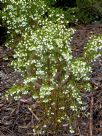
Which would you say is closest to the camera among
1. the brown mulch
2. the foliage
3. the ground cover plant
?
the ground cover plant

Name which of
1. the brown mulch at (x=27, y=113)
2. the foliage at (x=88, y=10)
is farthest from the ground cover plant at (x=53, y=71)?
the foliage at (x=88, y=10)

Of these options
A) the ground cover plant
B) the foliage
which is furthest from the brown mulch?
the foliage

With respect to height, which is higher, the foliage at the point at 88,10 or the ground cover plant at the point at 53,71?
the ground cover plant at the point at 53,71

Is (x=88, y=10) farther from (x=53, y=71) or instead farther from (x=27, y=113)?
(x=53, y=71)

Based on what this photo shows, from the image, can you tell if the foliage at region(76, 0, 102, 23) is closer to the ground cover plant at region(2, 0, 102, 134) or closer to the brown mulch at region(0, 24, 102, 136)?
the brown mulch at region(0, 24, 102, 136)

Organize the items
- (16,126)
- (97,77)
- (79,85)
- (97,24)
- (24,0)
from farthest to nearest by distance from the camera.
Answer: (97,24)
(24,0)
(97,77)
(16,126)
(79,85)

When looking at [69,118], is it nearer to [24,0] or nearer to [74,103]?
[74,103]

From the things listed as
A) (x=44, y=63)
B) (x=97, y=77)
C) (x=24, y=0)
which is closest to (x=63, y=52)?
(x=44, y=63)

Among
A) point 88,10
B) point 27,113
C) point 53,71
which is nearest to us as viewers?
point 53,71

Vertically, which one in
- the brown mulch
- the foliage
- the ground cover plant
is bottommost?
the foliage

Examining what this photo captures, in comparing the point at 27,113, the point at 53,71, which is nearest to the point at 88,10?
the point at 27,113

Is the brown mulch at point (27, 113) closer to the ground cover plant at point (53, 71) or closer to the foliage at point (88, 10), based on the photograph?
the ground cover plant at point (53, 71)
